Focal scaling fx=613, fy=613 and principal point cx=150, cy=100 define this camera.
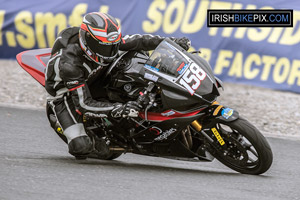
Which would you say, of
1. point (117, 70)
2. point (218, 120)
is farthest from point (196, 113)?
point (117, 70)

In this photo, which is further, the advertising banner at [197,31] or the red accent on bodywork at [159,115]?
the advertising banner at [197,31]

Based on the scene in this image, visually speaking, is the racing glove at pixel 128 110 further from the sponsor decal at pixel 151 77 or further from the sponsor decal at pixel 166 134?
the sponsor decal at pixel 166 134

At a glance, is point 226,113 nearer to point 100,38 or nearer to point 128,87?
point 128,87

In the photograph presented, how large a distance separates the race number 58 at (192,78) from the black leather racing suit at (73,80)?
0.71 meters

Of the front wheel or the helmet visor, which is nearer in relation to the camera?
the front wheel

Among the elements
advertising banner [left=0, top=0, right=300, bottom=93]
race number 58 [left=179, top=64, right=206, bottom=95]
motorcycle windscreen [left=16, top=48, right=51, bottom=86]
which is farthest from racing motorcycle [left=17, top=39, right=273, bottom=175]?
advertising banner [left=0, top=0, right=300, bottom=93]

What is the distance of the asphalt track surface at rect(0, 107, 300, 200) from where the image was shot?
4.79 m

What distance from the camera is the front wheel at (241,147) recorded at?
5391 millimetres

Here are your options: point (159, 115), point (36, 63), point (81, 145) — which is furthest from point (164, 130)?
point (36, 63)

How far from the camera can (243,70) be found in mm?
10625

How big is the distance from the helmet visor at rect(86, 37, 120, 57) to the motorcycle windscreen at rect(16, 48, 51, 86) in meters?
0.82

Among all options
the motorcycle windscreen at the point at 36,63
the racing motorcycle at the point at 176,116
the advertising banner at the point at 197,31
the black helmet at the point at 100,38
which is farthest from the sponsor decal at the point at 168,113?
the advertising banner at the point at 197,31

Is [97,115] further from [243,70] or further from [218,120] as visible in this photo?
[243,70]

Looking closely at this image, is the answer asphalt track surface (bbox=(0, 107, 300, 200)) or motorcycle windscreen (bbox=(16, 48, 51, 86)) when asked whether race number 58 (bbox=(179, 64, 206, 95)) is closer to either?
asphalt track surface (bbox=(0, 107, 300, 200))
